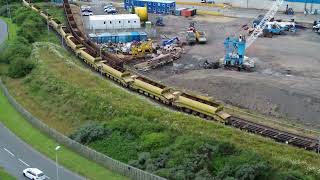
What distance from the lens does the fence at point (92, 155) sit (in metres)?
37.9

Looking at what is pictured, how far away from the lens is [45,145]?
149 feet

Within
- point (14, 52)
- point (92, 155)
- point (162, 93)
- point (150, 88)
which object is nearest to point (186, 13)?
point (14, 52)

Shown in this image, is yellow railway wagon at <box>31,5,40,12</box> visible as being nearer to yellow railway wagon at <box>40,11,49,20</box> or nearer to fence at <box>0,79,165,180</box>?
yellow railway wagon at <box>40,11,49,20</box>

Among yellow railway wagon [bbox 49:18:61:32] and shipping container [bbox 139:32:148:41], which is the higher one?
yellow railway wagon [bbox 49:18:61:32]

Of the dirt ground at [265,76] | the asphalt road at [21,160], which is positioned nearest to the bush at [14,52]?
the dirt ground at [265,76]

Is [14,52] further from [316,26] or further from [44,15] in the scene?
[316,26]

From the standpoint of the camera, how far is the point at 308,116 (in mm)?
52500

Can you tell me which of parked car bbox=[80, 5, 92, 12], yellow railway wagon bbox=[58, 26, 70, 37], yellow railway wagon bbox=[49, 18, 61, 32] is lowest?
yellow railway wagon bbox=[58, 26, 70, 37]

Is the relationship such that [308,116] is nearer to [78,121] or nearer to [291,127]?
[291,127]

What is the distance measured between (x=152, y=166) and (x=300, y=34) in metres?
55.3

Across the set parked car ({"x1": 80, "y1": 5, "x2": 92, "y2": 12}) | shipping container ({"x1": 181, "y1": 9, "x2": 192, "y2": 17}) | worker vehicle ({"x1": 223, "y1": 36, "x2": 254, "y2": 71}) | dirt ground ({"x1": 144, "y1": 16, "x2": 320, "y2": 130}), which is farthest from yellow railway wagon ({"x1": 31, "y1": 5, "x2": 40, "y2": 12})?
worker vehicle ({"x1": 223, "y1": 36, "x2": 254, "y2": 71})

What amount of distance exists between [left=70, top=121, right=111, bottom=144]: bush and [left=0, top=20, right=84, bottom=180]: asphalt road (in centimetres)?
362

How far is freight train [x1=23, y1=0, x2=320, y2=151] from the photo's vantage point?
46.1 metres

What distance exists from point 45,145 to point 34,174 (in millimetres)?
6996
